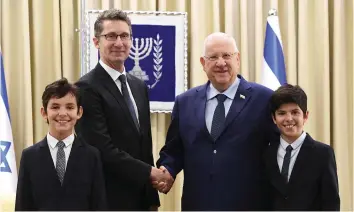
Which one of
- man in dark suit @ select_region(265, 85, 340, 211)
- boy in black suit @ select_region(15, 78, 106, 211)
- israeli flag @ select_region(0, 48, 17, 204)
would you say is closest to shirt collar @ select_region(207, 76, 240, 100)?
man in dark suit @ select_region(265, 85, 340, 211)

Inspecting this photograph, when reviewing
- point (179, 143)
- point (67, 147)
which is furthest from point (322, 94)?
point (67, 147)

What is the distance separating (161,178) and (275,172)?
2.24 feet

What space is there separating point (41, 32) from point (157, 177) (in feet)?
7.04

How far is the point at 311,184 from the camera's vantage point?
273 centimetres

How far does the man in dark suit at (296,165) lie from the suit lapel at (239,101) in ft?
0.58

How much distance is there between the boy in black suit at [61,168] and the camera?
105 inches

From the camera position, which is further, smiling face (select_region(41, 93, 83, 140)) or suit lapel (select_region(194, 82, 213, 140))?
suit lapel (select_region(194, 82, 213, 140))

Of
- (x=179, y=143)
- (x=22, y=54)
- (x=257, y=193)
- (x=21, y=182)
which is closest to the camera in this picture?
(x=21, y=182)

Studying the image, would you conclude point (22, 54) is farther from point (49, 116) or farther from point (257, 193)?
point (257, 193)

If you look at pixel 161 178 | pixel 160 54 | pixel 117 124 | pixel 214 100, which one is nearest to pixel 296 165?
pixel 214 100

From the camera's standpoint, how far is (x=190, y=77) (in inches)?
191

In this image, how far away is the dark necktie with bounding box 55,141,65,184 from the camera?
8.93 feet

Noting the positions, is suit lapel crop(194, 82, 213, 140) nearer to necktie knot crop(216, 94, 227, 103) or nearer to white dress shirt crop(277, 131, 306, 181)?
necktie knot crop(216, 94, 227, 103)

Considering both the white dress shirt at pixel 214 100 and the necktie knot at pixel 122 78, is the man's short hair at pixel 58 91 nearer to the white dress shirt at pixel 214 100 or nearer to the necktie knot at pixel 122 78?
the necktie knot at pixel 122 78
